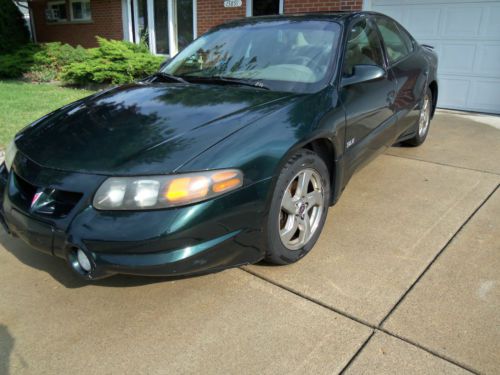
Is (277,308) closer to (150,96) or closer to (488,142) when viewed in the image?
(150,96)

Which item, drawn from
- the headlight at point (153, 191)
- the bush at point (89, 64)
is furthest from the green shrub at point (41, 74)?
the headlight at point (153, 191)

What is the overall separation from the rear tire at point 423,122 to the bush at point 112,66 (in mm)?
6397

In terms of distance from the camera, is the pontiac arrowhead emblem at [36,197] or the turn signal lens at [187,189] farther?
the pontiac arrowhead emblem at [36,197]

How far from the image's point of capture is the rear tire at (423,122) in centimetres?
525

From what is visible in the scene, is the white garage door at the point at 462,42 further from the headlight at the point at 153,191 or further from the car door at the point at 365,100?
the headlight at the point at 153,191

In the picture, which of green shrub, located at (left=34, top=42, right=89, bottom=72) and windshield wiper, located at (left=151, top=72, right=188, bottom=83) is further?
green shrub, located at (left=34, top=42, right=89, bottom=72)

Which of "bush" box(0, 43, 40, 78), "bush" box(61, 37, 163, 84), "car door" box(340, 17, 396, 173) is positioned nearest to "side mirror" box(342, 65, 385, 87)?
"car door" box(340, 17, 396, 173)

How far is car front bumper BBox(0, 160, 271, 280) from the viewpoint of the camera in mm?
2154

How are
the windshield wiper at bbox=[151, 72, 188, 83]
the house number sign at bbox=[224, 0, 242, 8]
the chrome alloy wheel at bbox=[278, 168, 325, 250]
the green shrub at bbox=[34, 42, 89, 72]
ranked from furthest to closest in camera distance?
the green shrub at bbox=[34, 42, 89, 72]
the house number sign at bbox=[224, 0, 242, 8]
the windshield wiper at bbox=[151, 72, 188, 83]
the chrome alloy wheel at bbox=[278, 168, 325, 250]

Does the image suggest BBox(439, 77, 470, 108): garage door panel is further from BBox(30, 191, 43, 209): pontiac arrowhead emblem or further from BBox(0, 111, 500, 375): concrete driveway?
BBox(30, 191, 43, 209): pontiac arrowhead emblem

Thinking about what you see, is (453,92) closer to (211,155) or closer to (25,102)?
(211,155)

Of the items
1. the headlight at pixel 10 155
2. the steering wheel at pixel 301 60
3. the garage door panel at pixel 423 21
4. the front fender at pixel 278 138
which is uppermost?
the garage door panel at pixel 423 21

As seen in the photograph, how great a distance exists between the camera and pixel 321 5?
894 cm

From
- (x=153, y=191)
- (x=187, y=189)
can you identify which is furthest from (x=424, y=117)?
(x=153, y=191)
